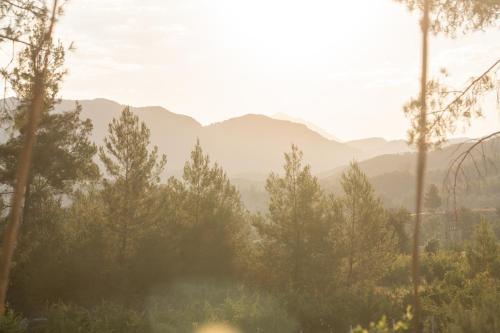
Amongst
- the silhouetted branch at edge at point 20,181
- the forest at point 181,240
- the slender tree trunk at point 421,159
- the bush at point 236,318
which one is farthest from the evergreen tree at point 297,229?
the silhouetted branch at edge at point 20,181

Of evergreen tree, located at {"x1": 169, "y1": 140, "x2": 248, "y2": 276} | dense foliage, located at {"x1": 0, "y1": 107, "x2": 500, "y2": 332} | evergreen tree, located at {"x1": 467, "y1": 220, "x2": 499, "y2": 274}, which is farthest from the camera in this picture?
evergreen tree, located at {"x1": 169, "y1": 140, "x2": 248, "y2": 276}

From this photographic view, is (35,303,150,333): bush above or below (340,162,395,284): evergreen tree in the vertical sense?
below

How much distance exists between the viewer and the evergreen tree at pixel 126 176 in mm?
23297

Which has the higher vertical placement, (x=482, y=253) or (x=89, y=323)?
(x=482, y=253)

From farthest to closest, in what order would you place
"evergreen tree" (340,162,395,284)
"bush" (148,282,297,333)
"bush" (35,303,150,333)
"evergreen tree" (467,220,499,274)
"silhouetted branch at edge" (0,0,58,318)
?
1. "evergreen tree" (340,162,395,284)
2. "evergreen tree" (467,220,499,274)
3. "bush" (148,282,297,333)
4. "bush" (35,303,150,333)
5. "silhouetted branch at edge" (0,0,58,318)

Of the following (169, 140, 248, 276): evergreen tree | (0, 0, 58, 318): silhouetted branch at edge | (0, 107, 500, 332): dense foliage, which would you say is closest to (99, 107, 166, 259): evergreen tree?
(0, 107, 500, 332): dense foliage

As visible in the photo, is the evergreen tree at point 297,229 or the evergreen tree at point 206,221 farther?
the evergreen tree at point 206,221

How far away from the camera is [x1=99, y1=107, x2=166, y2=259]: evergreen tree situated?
23.3 meters

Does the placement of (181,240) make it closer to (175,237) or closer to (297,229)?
(175,237)

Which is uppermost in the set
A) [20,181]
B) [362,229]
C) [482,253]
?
[20,181]

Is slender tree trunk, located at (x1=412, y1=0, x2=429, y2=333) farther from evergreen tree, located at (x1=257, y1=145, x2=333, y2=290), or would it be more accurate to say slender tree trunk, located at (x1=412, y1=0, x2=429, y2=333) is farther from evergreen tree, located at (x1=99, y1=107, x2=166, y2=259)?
evergreen tree, located at (x1=99, y1=107, x2=166, y2=259)

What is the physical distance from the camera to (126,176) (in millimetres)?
23500

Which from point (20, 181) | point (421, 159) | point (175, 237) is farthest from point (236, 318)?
point (175, 237)

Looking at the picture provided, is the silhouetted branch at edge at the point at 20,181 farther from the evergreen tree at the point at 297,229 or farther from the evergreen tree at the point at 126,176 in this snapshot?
the evergreen tree at the point at 297,229
